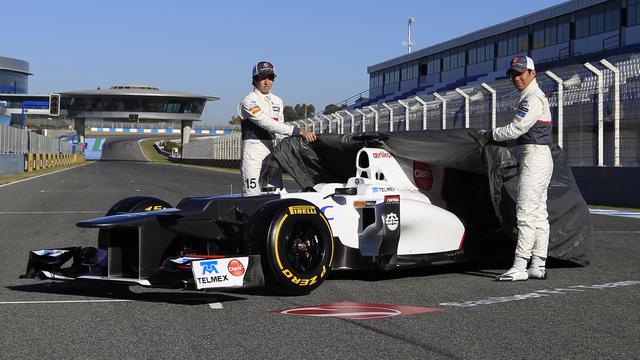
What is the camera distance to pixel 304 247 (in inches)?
237

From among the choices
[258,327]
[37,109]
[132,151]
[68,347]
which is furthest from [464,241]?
[132,151]

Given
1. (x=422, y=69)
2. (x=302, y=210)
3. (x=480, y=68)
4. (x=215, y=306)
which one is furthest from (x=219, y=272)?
(x=422, y=69)

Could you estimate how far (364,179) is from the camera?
690cm

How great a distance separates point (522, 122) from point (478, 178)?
Result: 0.75m

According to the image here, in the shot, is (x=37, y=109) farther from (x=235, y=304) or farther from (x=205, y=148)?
(x=235, y=304)

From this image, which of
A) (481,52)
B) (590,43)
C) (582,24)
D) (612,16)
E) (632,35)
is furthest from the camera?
(481,52)

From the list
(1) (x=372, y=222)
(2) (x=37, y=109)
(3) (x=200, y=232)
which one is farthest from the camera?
(2) (x=37, y=109)

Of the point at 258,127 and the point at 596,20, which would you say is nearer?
the point at 258,127

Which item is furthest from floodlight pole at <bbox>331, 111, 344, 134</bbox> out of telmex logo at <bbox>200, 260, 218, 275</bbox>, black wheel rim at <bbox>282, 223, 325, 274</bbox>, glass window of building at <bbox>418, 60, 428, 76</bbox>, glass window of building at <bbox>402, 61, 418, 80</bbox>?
glass window of building at <bbox>402, 61, 418, 80</bbox>

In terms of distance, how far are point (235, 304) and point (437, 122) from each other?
17.3 meters

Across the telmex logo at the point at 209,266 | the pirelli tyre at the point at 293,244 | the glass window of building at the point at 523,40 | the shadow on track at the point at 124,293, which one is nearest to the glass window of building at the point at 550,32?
the glass window of building at the point at 523,40

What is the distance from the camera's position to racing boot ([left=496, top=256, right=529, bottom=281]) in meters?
6.82

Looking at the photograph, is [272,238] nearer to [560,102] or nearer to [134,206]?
[134,206]

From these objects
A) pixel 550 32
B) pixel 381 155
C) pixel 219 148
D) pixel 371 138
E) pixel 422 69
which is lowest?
pixel 381 155
